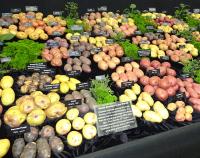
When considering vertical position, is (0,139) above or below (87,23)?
below

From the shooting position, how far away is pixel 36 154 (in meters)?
1.56

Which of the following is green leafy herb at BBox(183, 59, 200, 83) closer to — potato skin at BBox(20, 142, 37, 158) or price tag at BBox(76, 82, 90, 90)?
price tag at BBox(76, 82, 90, 90)

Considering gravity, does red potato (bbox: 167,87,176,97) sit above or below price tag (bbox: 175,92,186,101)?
above

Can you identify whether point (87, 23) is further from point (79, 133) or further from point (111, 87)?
point (79, 133)

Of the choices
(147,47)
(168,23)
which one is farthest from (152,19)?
(147,47)

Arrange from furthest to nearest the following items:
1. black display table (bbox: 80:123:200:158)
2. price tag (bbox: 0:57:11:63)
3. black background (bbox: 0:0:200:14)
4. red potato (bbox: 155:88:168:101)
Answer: black background (bbox: 0:0:200:14), red potato (bbox: 155:88:168:101), price tag (bbox: 0:57:11:63), black display table (bbox: 80:123:200:158)

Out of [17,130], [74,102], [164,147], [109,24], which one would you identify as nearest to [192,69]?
[164,147]

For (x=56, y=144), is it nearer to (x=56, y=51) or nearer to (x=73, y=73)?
(x=73, y=73)

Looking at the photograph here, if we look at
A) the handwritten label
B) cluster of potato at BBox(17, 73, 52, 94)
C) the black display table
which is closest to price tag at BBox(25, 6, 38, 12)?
cluster of potato at BBox(17, 73, 52, 94)

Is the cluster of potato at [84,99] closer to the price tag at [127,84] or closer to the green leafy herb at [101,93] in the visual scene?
the green leafy herb at [101,93]

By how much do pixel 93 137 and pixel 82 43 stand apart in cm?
97

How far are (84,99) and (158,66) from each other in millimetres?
787

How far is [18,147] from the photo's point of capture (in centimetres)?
154

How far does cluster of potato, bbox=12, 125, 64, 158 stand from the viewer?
1.53 m
